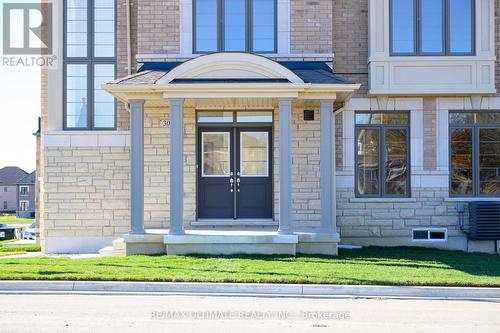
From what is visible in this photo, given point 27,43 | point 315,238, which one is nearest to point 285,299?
point 315,238

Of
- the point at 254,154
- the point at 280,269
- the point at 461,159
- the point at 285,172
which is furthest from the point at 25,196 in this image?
the point at 280,269

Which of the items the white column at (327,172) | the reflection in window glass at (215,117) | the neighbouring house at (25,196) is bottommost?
the neighbouring house at (25,196)

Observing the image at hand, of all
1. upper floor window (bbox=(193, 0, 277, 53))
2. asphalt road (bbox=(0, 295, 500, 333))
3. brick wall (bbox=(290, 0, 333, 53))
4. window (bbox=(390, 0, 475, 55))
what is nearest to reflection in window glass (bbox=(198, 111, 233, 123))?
upper floor window (bbox=(193, 0, 277, 53))

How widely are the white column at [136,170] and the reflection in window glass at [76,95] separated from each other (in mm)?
2657

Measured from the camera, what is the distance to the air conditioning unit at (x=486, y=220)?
50.2 ft

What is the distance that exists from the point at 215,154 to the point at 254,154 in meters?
0.92

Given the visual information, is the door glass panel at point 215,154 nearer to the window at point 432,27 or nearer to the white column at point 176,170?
the white column at point 176,170

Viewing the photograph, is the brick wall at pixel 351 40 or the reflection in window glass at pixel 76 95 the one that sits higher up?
the brick wall at pixel 351 40

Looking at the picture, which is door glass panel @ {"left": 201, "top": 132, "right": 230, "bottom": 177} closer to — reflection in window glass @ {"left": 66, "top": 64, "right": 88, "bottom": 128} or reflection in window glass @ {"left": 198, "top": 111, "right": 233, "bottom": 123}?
reflection in window glass @ {"left": 198, "top": 111, "right": 233, "bottom": 123}

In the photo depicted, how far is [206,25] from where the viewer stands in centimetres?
1573

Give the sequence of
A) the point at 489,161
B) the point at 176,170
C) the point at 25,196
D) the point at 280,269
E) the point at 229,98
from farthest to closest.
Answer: the point at 25,196, the point at 489,161, the point at 229,98, the point at 176,170, the point at 280,269

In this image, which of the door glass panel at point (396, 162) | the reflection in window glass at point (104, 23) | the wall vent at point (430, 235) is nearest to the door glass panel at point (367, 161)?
the door glass panel at point (396, 162)

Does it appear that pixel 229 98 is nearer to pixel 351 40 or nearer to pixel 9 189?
pixel 351 40

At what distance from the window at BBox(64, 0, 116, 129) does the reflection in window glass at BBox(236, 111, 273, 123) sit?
10.0 ft
